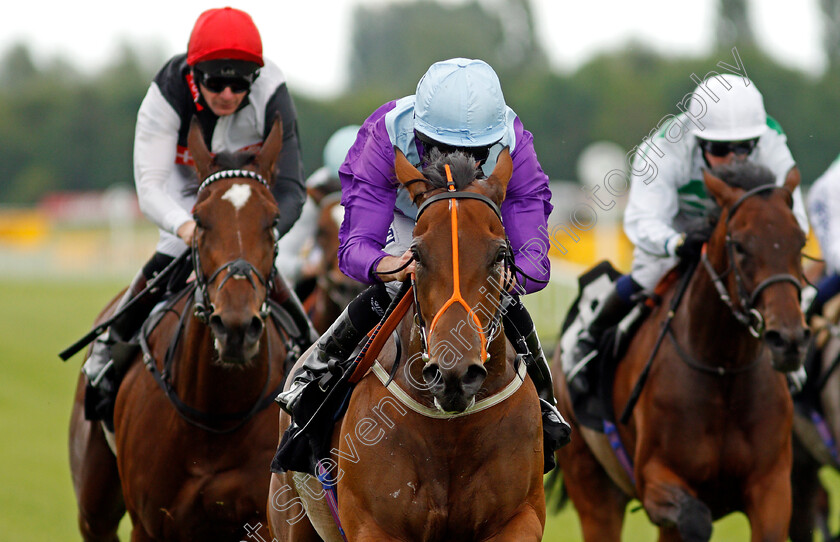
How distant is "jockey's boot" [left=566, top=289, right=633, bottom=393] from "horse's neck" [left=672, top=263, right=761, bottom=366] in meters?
0.76

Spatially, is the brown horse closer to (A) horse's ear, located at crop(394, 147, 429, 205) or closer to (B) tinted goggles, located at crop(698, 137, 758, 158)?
(B) tinted goggles, located at crop(698, 137, 758, 158)

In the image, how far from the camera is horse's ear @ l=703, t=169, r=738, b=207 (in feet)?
18.9

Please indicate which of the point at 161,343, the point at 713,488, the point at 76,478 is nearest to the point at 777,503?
the point at 713,488

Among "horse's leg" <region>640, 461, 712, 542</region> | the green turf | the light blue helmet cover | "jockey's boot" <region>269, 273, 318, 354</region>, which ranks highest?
the light blue helmet cover

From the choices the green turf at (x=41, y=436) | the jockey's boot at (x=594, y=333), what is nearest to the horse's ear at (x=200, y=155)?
the jockey's boot at (x=594, y=333)

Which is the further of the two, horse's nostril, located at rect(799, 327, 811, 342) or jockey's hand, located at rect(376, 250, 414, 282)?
horse's nostril, located at rect(799, 327, 811, 342)

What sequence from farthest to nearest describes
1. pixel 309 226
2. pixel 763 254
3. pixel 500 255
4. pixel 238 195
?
1. pixel 309 226
2. pixel 763 254
3. pixel 238 195
4. pixel 500 255

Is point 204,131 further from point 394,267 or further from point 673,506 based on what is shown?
point 673,506

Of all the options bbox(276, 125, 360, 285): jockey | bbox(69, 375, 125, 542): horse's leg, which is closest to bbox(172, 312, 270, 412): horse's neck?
bbox(69, 375, 125, 542): horse's leg

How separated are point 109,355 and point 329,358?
193 centimetres

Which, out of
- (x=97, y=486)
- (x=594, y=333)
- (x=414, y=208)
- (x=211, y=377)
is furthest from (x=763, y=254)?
(x=97, y=486)

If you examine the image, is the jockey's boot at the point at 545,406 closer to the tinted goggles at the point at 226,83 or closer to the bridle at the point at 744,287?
the bridle at the point at 744,287

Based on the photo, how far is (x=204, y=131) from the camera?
19.2 ft

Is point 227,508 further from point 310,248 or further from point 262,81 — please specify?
point 310,248
